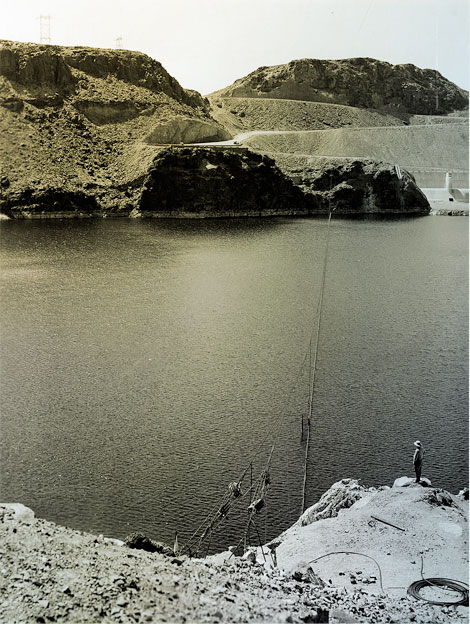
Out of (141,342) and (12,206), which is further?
(12,206)

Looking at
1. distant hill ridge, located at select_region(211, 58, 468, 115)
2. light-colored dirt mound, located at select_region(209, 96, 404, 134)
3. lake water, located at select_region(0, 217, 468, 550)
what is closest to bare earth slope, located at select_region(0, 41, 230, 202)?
light-colored dirt mound, located at select_region(209, 96, 404, 134)

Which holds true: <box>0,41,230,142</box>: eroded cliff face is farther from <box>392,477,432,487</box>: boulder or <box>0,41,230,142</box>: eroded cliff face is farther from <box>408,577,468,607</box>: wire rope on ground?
<box>408,577,468,607</box>: wire rope on ground

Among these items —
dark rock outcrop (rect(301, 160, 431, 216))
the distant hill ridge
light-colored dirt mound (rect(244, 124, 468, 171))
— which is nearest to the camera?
dark rock outcrop (rect(301, 160, 431, 216))

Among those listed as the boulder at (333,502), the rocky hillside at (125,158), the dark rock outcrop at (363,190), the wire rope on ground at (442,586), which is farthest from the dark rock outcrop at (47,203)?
the wire rope on ground at (442,586)

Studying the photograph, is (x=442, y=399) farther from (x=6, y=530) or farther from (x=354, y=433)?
(x=6, y=530)

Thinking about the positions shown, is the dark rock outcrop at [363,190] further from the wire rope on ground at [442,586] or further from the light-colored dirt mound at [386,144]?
the wire rope on ground at [442,586]

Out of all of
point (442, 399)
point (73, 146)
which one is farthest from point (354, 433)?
point (73, 146)

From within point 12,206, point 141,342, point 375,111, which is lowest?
point 141,342
